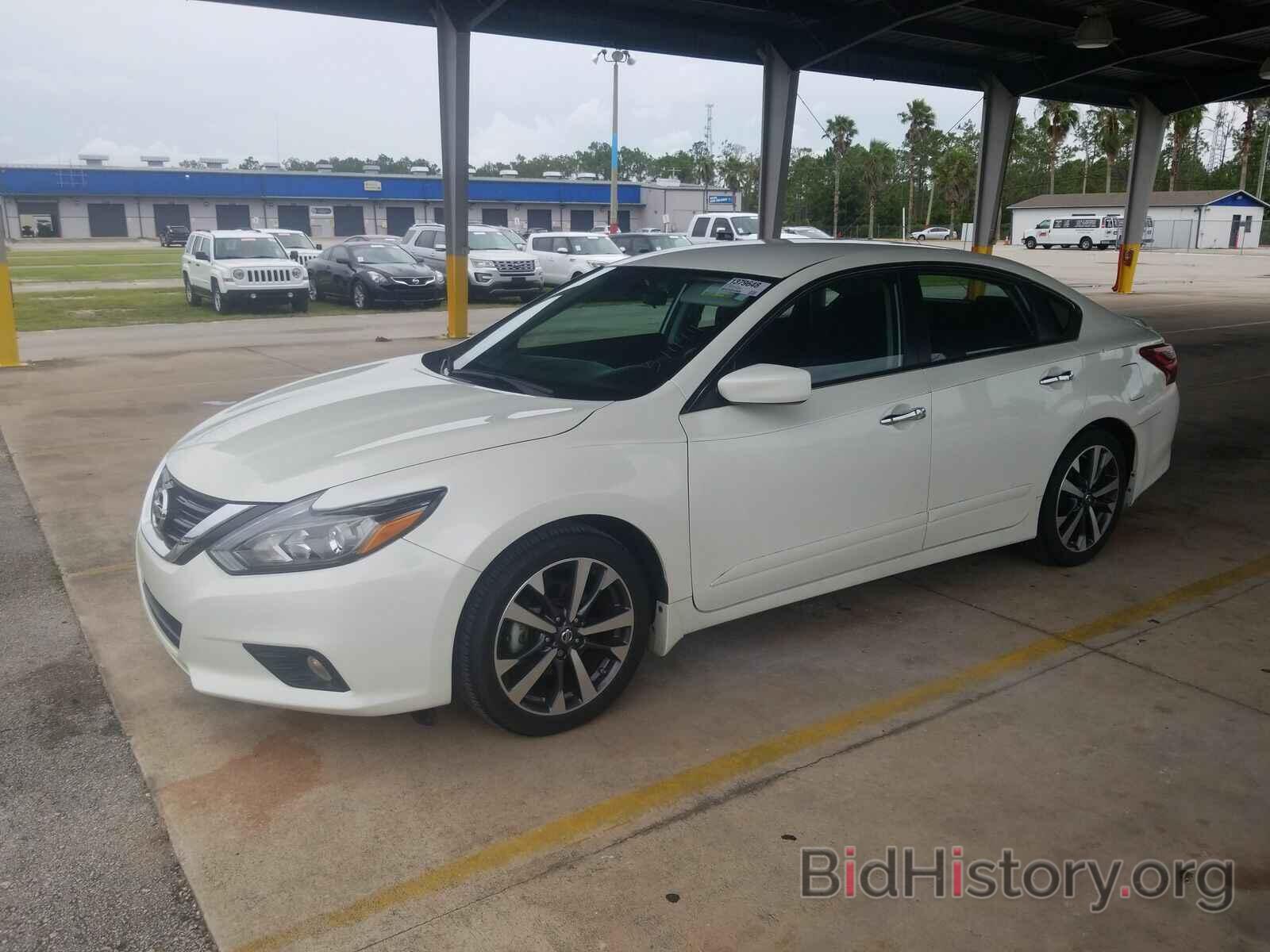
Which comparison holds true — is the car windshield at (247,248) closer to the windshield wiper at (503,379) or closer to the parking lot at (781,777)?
the parking lot at (781,777)

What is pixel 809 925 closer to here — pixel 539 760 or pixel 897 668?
pixel 539 760

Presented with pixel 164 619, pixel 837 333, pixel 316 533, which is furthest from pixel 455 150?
pixel 316 533

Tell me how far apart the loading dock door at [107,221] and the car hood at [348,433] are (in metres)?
67.3

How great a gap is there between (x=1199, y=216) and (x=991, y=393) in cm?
7372

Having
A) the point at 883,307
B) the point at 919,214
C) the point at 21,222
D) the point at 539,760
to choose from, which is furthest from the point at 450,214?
the point at 919,214

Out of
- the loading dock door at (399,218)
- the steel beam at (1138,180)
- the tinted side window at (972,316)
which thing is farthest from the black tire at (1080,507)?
the loading dock door at (399,218)

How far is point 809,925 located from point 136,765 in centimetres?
215

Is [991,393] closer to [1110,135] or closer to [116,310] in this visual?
[116,310]

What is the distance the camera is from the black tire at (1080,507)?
478cm

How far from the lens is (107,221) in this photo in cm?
6288

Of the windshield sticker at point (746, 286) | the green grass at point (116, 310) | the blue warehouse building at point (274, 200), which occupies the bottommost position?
the green grass at point (116, 310)

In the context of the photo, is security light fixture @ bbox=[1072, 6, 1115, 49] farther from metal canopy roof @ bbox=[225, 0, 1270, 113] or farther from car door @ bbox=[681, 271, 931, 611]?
car door @ bbox=[681, 271, 931, 611]

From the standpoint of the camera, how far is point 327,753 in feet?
11.0

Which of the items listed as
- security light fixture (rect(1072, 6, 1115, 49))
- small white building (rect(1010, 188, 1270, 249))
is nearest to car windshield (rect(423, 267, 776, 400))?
security light fixture (rect(1072, 6, 1115, 49))
